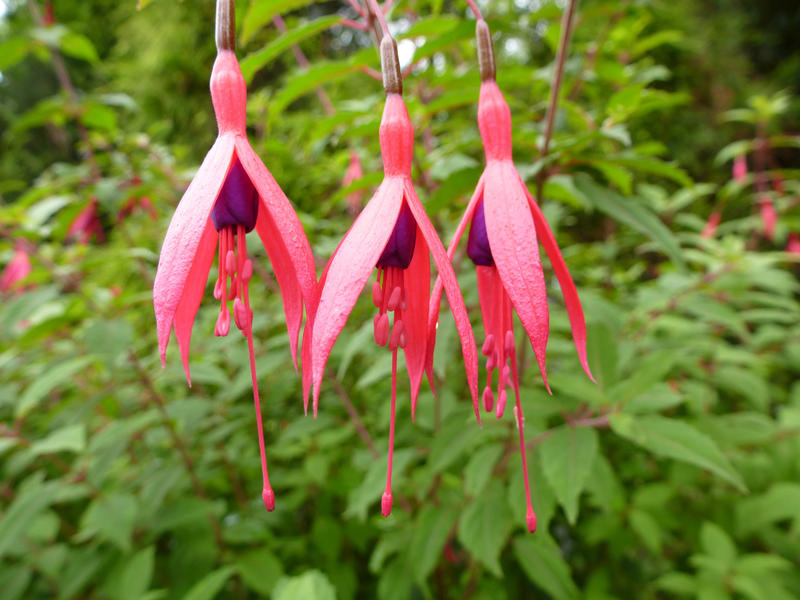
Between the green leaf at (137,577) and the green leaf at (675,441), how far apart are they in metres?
0.73

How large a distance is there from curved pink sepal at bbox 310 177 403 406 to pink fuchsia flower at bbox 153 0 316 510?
0.02 meters

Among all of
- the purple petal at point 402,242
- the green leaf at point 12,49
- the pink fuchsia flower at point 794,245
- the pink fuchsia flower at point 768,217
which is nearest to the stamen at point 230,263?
the purple petal at point 402,242

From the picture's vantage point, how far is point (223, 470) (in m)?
1.32

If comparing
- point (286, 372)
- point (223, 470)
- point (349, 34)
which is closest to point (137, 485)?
point (223, 470)

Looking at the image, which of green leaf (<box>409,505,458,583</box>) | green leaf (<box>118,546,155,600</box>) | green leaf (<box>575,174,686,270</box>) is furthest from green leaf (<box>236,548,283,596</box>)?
green leaf (<box>575,174,686,270</box>)

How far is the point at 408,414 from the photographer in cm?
108

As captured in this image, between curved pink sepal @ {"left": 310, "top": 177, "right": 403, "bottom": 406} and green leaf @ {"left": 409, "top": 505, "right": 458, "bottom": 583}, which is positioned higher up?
curved pink sepal @ {"left": 310, "top": 177, "right": 403, "bottom": 406}

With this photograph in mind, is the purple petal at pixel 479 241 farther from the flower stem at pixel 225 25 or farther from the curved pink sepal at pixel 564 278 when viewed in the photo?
the flower stem at pixel 225 25

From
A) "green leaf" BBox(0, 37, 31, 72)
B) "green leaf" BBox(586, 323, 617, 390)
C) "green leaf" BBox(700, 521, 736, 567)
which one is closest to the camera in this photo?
"green leaf" BBox(586, 323, 617, 390)

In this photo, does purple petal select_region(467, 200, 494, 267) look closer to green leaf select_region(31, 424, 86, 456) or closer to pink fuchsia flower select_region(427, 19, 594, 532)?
pink fuchsia flower select_region(427, 19, 594, 532)

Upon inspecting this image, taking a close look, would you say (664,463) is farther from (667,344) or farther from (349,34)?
(349,34)

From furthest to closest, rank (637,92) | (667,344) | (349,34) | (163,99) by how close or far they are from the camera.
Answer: (349,34)
(163,99)
(667,344)
(637,92)

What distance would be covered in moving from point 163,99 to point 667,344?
2916 mm

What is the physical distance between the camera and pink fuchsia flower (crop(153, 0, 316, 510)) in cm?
30
